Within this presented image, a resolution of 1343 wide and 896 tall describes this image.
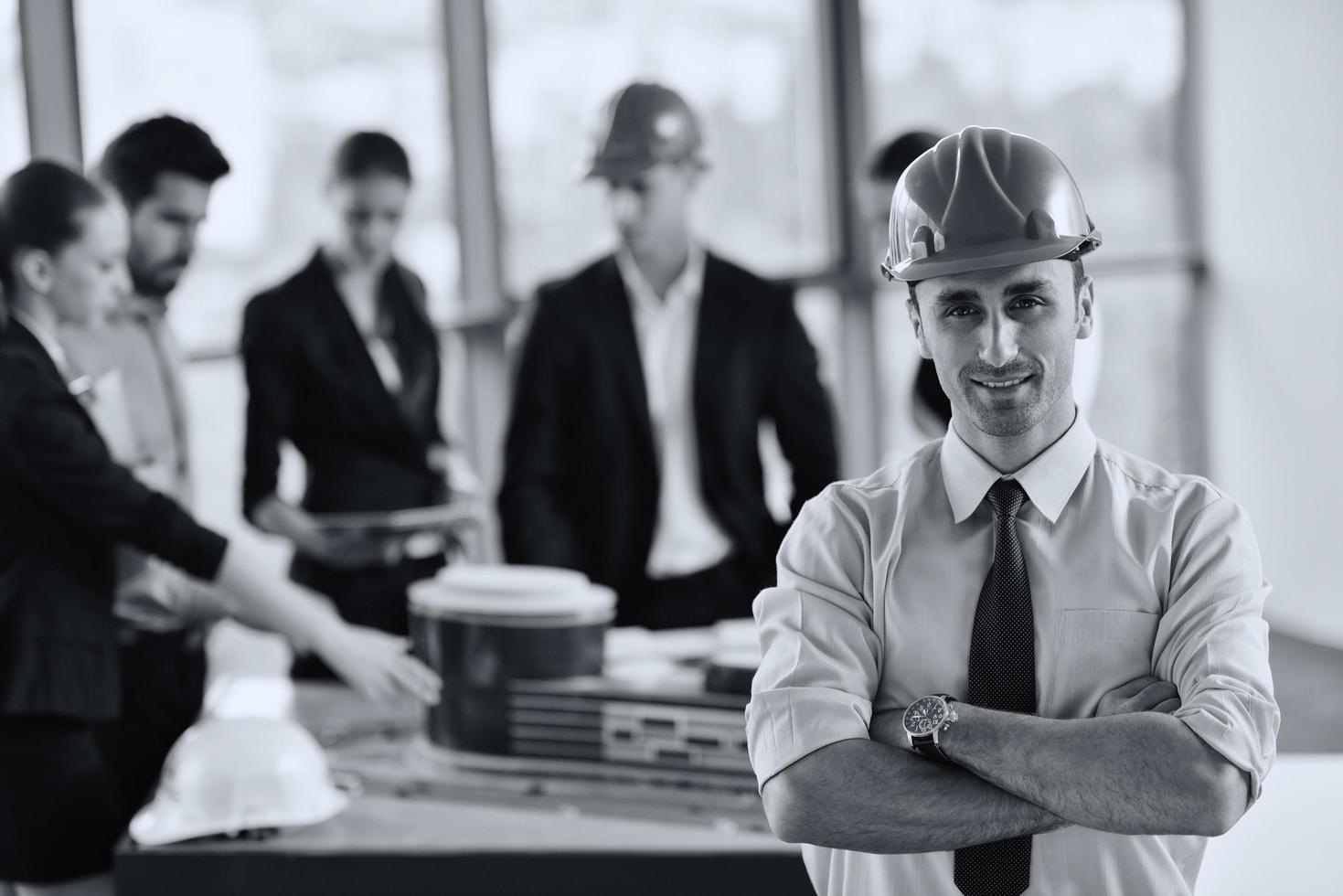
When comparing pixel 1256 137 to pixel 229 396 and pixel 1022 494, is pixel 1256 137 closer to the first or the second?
pixel 229 396

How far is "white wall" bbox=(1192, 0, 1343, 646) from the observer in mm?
6086

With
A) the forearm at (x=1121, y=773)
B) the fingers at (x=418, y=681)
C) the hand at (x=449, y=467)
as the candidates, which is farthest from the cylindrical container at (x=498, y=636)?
the hand at (x=449, y=467)

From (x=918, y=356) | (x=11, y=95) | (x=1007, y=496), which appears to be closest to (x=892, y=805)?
(x=1007, y=496)

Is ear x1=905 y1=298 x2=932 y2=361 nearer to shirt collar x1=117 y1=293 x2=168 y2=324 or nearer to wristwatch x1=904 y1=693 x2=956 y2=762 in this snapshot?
wristwatch x1=904 y1=693 x2=956 y2=762

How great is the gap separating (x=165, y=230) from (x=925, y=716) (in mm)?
2058

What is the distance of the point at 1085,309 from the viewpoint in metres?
1.28

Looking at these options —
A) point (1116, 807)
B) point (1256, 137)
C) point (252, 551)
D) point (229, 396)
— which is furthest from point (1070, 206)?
point (1256, 137)

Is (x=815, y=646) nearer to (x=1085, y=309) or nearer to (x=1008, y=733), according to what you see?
(x=1008, y=733)

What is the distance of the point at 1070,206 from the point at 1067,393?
0.61 feet

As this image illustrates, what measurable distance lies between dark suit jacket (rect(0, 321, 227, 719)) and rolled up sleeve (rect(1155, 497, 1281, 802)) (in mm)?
1705

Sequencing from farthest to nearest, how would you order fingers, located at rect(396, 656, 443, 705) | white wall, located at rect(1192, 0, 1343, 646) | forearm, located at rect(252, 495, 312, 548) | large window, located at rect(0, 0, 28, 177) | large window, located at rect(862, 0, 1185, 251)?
large window, located at rect(862, 0, 1185, 251), white wall, located at rect(1192, 0, 1343, 646), large window, located at rect(0, 0, 28, 177), forearm, located at rect(252, 495, 312, 548), fingers, located at rect(396, 656, 443, 705)

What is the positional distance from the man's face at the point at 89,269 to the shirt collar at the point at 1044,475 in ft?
5.37

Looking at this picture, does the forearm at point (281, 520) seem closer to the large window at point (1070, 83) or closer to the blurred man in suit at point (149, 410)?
the blurred man in suit at point (149, 410)

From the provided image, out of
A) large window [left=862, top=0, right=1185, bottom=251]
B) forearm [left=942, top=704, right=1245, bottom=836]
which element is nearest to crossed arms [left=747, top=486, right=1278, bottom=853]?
forearm [left=942, top=704, right=1245, bottom=836]
